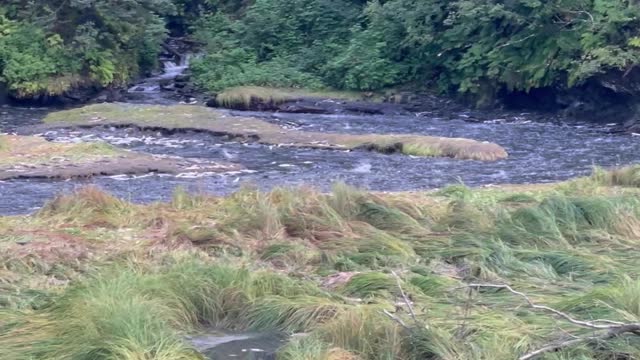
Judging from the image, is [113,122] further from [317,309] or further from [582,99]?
[317,309]

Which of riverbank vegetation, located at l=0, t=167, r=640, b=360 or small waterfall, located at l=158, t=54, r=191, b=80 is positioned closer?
riverbank vegetation, located at l=0, t=167, r=640, b=360

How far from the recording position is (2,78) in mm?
29125

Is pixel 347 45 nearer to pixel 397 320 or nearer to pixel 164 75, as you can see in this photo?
pixel 164 75

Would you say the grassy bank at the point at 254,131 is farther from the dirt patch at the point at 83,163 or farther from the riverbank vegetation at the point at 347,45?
the riverbank vegetation at the point at 347,45

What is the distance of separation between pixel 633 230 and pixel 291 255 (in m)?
3.16

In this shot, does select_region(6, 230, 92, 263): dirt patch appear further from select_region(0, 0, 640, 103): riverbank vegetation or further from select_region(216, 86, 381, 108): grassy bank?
select_region(216, 86, 381, 108): grassy bank

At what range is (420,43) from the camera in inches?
1228

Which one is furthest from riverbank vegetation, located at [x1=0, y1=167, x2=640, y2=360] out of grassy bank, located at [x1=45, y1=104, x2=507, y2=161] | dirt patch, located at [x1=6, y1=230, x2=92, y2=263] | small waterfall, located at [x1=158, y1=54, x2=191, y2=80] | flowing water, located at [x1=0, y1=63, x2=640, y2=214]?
small waterfall, located at [x1=158, y1=54, x2=191, y2=80]

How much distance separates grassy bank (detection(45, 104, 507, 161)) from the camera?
19.9m

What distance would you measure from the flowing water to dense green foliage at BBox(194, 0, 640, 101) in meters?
1.91

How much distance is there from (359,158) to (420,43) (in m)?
12.5

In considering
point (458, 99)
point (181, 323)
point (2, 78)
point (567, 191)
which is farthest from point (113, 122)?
point (181, 323)

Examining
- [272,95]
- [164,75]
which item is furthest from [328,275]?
[164,75]

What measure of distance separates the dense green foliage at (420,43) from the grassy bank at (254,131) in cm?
662
